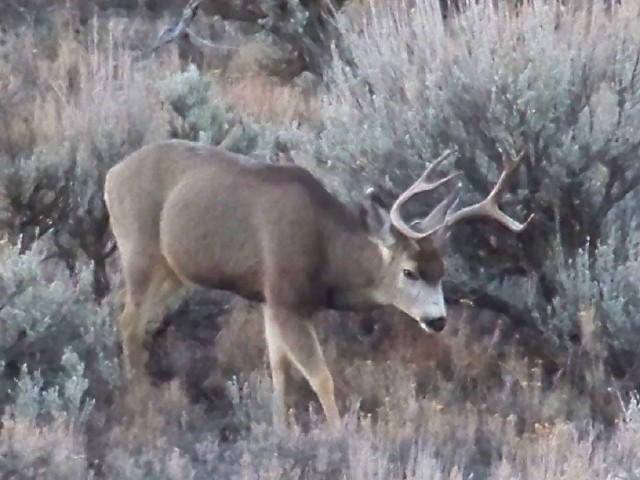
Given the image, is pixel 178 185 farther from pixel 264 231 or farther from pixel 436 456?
pixel 436 456

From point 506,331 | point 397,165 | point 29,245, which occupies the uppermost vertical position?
point 397,165

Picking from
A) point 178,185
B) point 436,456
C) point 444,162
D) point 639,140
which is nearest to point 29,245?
point 178,185

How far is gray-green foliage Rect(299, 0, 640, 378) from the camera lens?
688 centimetres

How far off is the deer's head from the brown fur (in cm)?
2

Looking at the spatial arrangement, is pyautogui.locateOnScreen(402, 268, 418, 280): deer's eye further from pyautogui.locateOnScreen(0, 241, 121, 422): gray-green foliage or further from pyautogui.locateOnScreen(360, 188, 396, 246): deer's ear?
pyautogui.locateOnScreen(0, 241, 121, 422): gray-green foliage

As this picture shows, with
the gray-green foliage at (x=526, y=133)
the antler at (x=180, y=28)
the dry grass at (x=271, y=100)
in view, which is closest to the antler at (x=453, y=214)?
the gray-green foliage at (x=526, y=133)

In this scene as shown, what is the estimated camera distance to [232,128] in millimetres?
8953

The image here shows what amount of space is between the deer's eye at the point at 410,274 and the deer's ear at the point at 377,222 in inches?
6.9

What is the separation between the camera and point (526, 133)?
6902 mm

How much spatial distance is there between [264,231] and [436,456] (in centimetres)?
152

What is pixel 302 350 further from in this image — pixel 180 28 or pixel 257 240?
pixel 180 28

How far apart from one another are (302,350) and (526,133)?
1883 millimetres

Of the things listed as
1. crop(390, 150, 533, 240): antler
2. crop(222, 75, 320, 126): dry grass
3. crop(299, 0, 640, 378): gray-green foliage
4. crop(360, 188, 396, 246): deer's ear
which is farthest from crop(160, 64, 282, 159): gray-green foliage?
crop(390, 150, 533, 240): antler

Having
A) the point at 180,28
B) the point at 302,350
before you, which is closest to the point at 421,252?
the point at 302,350
